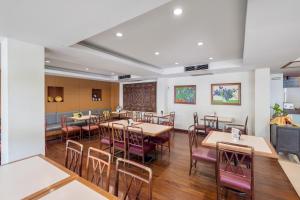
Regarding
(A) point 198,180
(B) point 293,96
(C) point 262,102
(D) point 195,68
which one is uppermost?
(D) point 195,68

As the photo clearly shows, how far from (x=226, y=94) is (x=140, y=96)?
396 cm

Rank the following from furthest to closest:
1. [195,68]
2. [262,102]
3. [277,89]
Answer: [277,89]
[195,68]
[262,102]

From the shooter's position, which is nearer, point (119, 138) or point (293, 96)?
point (119, 138)

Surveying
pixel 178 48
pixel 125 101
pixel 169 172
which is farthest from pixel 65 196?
pixel 125 101

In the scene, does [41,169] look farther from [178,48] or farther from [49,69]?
[49,69]

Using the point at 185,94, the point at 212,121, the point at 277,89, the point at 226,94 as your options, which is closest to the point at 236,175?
the point at 212,121

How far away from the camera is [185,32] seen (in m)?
2.52

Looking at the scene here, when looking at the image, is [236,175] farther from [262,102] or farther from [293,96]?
[293,96]

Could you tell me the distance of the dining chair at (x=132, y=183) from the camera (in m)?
1.16

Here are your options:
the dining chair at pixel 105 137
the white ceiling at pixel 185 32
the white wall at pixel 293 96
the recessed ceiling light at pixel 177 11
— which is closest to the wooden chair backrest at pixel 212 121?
the white ceiling at pixel 185 32

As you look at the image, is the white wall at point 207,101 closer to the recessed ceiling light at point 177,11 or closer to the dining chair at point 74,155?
the recessed ceiling light at point 177,11

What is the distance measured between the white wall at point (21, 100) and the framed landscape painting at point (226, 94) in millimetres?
5179

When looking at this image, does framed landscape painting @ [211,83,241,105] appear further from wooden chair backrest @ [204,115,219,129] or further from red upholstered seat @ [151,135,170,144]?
red upholstered seat @ [151,135,170,144]

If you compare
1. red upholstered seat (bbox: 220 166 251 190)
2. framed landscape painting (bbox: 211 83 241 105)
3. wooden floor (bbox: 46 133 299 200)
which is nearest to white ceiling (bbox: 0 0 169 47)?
red upholstered seat (bbox: 220 166 251 190)
